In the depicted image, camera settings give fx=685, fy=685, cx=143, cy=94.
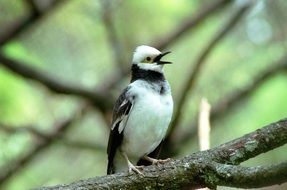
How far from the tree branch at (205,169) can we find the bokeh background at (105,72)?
3.25m

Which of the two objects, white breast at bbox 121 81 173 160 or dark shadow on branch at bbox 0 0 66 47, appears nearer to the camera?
white breast at bbox 121 81 173 160

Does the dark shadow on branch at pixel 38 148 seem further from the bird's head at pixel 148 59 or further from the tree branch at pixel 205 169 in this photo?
the tree branch at pixel 205 169

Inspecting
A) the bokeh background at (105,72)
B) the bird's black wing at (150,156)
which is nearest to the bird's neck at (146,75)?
the bird's black wing at (150,156)

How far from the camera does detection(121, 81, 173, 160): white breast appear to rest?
6.51 metres

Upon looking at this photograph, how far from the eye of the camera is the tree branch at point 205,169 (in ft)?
15.9

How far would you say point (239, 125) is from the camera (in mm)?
10672

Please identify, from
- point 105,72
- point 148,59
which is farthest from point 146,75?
point 105,72

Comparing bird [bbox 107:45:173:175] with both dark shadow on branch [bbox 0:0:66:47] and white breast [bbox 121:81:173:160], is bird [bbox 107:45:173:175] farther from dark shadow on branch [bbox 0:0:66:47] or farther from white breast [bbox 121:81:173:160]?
dark shadow on branch [bbox 0:0:66:47]

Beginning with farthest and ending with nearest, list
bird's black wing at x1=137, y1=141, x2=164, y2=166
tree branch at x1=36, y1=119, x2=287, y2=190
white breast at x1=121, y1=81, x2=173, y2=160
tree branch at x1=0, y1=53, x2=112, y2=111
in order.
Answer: tree branch at x1=0, y1=53, x2=112, y2=111 < bird's black wing at x1=137, y1=141, x2=164, y2=166 < white breast at x1=121, y1=81, x2=173, y2=160 < tree branch at x1=36, y1=119, x2=287, y2=190

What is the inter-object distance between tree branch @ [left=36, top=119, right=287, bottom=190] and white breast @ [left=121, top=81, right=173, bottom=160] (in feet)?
3.90

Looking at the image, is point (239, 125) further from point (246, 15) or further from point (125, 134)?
point (125, 134)

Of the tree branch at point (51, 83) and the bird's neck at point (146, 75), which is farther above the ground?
the tree branch at point (51, 83)

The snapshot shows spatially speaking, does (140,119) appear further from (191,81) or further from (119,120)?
(191,81)

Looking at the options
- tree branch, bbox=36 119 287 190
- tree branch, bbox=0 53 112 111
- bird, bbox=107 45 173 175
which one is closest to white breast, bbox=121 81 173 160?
bird, bbox=107 45 173 175
